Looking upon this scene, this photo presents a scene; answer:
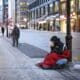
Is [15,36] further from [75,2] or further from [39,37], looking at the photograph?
[75,2]

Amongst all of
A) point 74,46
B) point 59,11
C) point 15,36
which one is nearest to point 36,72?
point 74,46

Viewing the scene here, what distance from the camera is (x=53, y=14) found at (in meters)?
76.4

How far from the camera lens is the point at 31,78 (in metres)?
12.6

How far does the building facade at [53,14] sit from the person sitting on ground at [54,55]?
3237 centimetres

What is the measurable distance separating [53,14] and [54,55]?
6141 centimetres

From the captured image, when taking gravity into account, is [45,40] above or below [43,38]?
below

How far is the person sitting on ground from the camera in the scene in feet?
50.0

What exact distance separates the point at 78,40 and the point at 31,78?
597 inches

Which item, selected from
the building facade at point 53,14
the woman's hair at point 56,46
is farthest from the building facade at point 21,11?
the woman's hair at point 56,46

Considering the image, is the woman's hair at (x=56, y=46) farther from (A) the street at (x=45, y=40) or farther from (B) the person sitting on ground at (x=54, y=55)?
(A) the street at (x=45, y=40)

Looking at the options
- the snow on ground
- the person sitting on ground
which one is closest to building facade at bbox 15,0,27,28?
the snow on ground

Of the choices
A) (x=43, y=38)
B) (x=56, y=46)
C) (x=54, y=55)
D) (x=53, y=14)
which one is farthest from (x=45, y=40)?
(x=53, y=14)

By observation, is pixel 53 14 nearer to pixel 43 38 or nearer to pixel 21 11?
pixel 43 38

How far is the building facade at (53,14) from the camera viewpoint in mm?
53281
